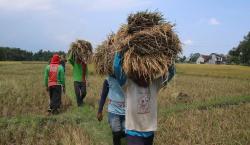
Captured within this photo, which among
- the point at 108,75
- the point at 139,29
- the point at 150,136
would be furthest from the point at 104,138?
the point at 139,29

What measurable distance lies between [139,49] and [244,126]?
416 cm

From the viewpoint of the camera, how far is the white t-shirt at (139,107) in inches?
189

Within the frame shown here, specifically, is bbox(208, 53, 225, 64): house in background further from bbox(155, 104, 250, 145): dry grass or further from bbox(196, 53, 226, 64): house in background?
bbox(155, 104, 250, 145): dry grass

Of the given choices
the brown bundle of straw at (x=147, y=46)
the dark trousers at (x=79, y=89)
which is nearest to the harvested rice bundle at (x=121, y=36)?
the brown bundle of straw at (x=147, y=46)

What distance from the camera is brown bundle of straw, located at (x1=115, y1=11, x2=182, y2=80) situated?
15.2 ft

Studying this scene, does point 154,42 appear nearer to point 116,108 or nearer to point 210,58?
point 116,108

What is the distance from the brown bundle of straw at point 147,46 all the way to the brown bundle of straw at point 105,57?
907mm

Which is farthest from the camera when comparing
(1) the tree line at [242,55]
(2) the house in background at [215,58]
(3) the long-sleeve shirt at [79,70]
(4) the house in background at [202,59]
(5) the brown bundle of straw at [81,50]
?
(4) the house in background at [202,59]

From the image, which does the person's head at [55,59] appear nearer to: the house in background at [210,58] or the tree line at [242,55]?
the tree line at [242,55]

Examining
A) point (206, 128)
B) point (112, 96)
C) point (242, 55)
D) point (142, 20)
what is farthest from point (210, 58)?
point (142, 20)

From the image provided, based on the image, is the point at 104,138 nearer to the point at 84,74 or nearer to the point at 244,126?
the point at 244,126

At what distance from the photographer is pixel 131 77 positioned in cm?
477

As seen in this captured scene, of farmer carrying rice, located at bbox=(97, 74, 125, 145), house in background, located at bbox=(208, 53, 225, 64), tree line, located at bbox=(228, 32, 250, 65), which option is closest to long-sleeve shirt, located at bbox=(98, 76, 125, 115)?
farmer carrying rice, located at bbox=(97, 74, 125, 145)

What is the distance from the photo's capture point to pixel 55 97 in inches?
437
